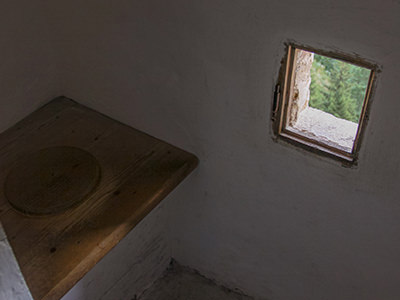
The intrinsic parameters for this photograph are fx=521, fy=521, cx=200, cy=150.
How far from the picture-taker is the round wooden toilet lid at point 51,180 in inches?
82.0

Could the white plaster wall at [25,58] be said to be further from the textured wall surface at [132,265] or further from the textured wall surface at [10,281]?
the textured wall surface at [10,281]

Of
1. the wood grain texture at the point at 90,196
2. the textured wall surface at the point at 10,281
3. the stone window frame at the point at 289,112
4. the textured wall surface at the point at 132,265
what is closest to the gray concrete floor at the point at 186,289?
the textured wall surface at the point at 132,265

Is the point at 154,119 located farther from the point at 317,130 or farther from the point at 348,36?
the point at 348,36

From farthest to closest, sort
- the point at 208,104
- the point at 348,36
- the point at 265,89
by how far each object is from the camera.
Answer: the point at 208,104 → the point at 265,89 → the point at 348,36

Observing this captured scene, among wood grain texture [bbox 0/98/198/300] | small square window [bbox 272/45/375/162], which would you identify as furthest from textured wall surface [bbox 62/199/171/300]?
small square window [bbox 272/45/375/162]

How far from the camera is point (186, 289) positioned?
2.69 m

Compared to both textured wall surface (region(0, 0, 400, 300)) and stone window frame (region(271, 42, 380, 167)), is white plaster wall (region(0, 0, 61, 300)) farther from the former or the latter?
stone window frame (region(271, 42, 380, 167))

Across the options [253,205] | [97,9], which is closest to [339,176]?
[253,205]

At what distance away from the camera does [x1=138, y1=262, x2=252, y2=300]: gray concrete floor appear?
8.73ft

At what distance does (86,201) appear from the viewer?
212 cm

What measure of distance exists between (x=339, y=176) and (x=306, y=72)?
15.5 inches

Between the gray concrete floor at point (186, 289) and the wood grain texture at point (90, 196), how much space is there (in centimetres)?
76

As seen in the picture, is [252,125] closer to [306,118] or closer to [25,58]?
[306,118]

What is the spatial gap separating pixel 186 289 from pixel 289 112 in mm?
1243
